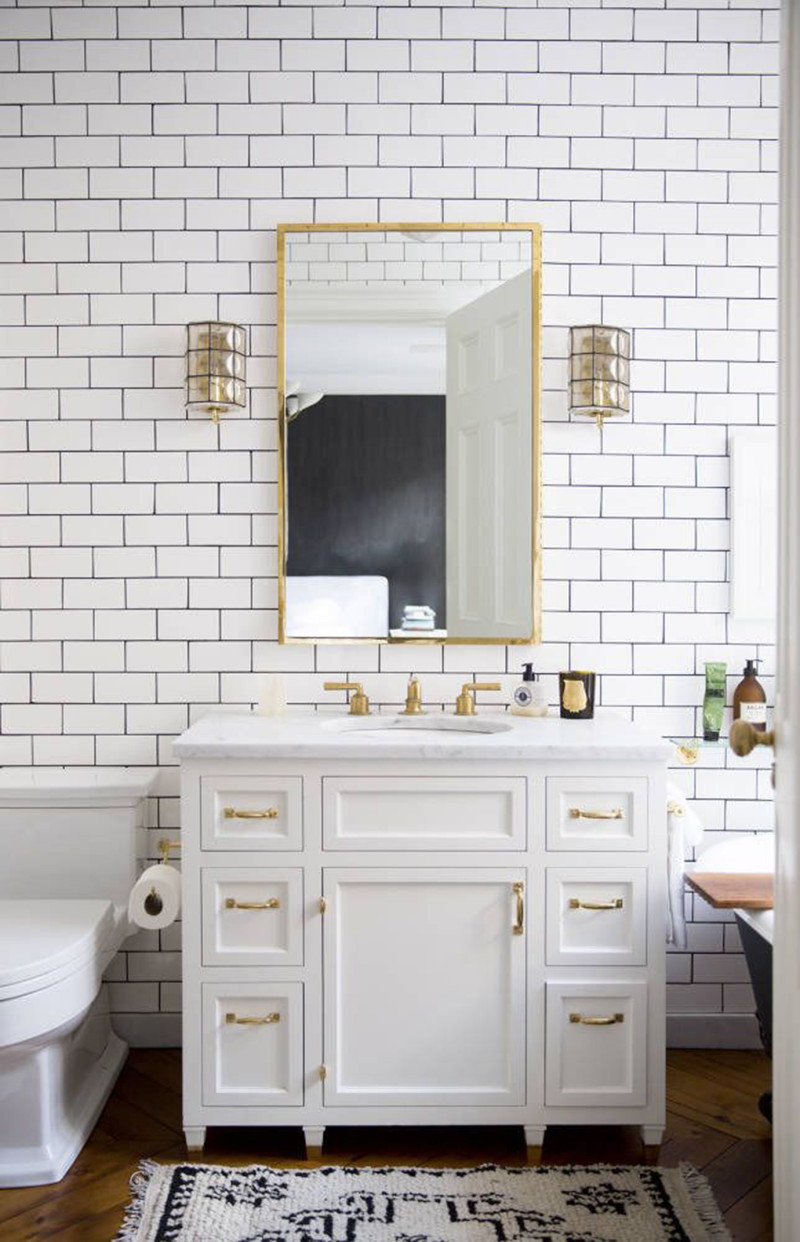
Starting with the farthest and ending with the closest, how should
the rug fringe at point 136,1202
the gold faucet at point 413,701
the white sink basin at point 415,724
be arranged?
the gold faucet at point 413,701
the white sink basin at point 415,724
the rug fringe at point 136,1202

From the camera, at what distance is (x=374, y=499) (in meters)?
2.80

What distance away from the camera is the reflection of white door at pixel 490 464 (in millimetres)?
2771

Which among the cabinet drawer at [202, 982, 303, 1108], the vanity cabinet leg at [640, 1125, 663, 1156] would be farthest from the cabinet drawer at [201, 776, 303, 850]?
the vanity cabinet leg at [640, 1125, 663, 1156]

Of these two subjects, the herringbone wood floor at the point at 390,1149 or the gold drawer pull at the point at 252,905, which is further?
the gold drawer pull at the point at 252,905

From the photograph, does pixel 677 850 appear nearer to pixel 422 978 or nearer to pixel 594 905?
pixel 594 905

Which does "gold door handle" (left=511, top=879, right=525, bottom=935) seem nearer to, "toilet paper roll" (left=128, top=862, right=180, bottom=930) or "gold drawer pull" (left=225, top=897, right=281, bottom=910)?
"gold drawer pull" (left=225, top=897, right=281, bottom=910)

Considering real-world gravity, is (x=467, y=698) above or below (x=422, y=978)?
above

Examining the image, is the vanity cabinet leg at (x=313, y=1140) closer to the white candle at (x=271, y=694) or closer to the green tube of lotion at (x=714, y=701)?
the white candle at (x=271, y=694)

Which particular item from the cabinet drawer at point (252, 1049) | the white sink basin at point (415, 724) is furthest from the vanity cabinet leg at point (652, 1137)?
the white sink basin at point (415, 724)

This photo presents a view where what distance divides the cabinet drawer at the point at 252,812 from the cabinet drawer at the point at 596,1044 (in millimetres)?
676

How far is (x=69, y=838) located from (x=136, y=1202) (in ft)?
2.88

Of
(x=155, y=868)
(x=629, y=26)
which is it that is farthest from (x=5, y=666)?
(x=629, y=26)

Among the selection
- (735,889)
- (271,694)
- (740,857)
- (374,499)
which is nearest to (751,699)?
(740,857)

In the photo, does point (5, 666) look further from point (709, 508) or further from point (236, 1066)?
point (709, 508)
